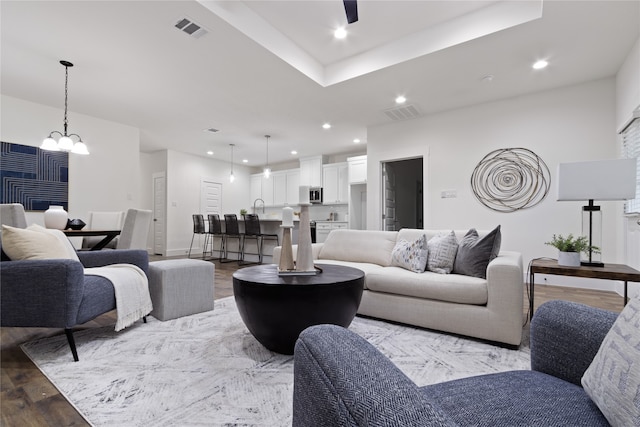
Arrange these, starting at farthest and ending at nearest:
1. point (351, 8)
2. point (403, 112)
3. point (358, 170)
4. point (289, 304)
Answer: point (358, 170) → point (403, 112) → point (351, 8) → point (289, 304)

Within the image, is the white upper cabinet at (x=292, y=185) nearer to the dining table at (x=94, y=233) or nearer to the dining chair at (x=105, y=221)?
the dining chair at (x=105, y=221)

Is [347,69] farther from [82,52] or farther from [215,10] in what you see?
[82,52]

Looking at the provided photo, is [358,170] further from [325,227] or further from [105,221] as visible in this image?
[105,221]

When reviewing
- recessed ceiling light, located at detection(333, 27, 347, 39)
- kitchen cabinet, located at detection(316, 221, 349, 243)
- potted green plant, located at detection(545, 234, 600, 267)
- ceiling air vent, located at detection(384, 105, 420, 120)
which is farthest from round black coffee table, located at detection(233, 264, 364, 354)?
kitchen cabinet, located at detection(316, 221, 349, 243)

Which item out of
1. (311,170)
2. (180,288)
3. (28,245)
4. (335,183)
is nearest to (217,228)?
(311,170)

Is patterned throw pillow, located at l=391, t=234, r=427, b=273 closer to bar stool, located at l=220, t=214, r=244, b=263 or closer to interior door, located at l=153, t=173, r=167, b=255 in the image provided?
bar stool, located at l=220, t=214, r=244, b=263

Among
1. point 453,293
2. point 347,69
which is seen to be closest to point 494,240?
point 453,293

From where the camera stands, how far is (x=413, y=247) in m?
2.69

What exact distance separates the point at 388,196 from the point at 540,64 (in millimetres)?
2934

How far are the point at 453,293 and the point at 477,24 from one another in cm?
261

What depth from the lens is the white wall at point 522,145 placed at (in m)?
3.71

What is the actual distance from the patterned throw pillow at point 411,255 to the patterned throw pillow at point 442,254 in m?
0.06

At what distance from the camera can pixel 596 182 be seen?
2.00 m

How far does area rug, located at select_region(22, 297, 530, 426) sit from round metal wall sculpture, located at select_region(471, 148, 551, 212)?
9.05ft
